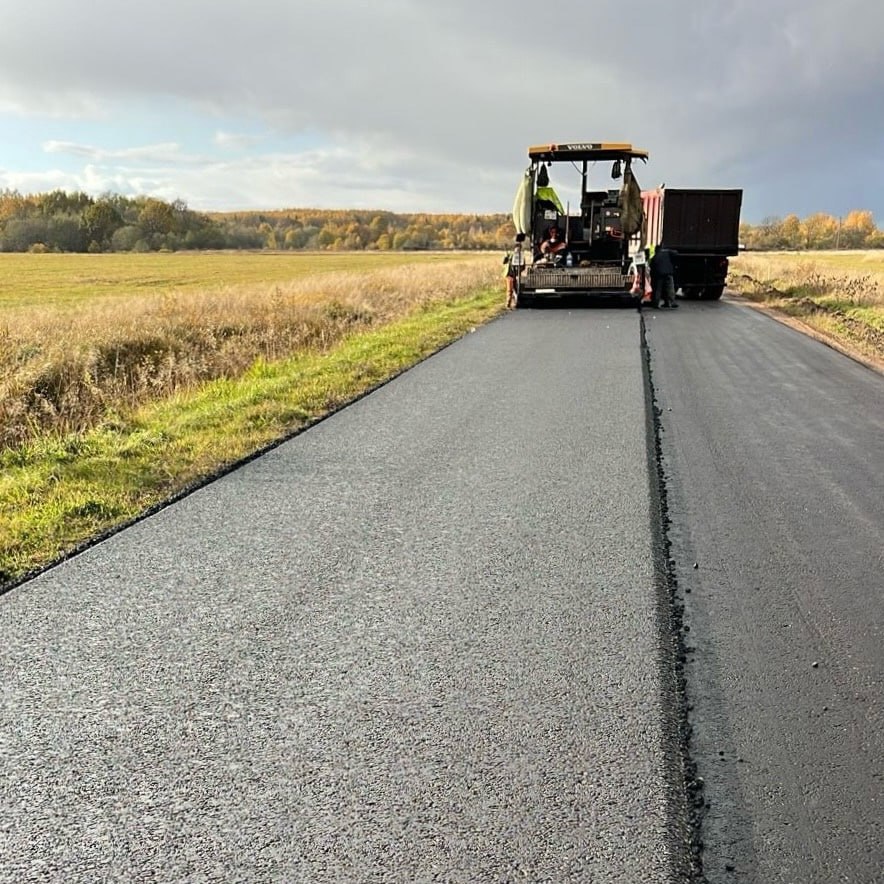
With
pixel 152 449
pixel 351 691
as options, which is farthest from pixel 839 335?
pixel 351 691

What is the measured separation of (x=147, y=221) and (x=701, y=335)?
93.4 m

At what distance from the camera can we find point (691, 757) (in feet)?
8.40

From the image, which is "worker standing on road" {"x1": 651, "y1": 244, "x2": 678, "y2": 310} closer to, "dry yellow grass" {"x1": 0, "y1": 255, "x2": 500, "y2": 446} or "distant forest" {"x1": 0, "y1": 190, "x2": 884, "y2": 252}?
"dry yellow grass" {"x1": 0, "y1": 255, "x2": 500, "y2": 446}

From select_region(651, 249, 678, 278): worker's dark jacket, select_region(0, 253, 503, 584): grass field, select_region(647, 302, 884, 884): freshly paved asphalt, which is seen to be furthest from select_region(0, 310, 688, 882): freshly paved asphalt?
select_region(651, 249, 678, 278): worker's dark jacket

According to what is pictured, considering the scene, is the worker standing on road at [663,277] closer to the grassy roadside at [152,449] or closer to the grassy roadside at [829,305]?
the grassy roadside at [829,305]

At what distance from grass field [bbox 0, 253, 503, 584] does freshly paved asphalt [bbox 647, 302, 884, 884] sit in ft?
10.5

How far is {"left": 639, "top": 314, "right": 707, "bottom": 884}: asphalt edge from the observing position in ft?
7.06

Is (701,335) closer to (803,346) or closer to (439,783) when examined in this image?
(803,346)

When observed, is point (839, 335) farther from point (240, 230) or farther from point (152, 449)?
point (240, 230)

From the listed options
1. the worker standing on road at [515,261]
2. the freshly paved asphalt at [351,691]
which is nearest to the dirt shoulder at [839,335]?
the worker standing on road at [515,261]

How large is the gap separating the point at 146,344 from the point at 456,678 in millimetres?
12163

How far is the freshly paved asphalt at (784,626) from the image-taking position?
7.36 ft

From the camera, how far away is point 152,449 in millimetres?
6492

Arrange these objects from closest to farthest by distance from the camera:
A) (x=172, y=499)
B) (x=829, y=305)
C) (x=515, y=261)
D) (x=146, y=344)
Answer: (x=172, y=499)
(x=146, y=344)
(x=515, y=261)
(x=829, y=305)
